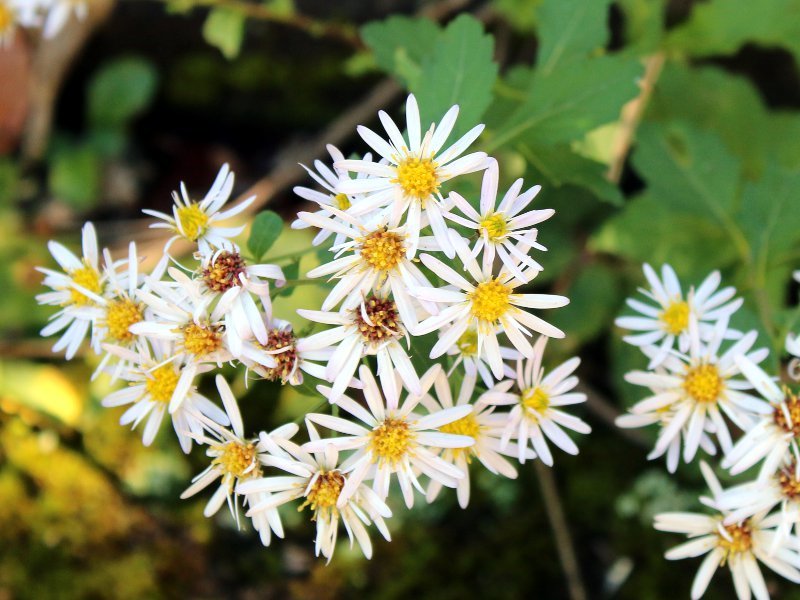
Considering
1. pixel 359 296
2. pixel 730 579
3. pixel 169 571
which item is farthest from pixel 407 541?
pixel 359 296

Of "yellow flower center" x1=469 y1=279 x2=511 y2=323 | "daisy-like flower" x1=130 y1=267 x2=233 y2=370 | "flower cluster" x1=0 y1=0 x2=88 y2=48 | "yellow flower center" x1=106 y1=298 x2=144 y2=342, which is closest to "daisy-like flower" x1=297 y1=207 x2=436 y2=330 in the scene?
"yellow flower center" x1=469 y1=279 x2=511 y2=323

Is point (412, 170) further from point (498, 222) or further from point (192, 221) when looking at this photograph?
point (192, 221)

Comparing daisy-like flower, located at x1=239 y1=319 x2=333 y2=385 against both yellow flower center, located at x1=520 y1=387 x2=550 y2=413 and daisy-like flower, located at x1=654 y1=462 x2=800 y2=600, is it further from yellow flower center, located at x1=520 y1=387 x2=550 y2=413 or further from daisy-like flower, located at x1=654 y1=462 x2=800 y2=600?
daisy-like flower, located at x1=654 y1=462 x2=800 y2=600

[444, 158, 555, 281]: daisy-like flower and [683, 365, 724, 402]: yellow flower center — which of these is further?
[683, 365, 724, 402]: yellow flower center

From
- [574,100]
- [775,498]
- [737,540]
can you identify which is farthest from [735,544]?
[574,100]

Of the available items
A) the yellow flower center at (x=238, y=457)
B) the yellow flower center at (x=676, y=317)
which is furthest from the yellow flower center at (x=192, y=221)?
the yellow flower center at (x=676, y=317)

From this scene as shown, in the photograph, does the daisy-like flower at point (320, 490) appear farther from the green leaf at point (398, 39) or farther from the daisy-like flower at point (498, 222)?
the green leaf at point (398, 39)

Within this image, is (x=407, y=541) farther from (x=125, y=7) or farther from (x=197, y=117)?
(x=125, y=7)
